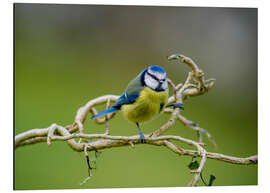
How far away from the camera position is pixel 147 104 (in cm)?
220

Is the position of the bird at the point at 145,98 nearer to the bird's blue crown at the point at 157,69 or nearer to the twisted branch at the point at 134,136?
the bird's blue crown at the point at 157,69

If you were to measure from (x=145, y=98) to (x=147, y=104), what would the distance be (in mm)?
38

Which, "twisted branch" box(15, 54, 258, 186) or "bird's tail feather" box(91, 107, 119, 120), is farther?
"bird's tail feather" box(91, 107, 119, 120)

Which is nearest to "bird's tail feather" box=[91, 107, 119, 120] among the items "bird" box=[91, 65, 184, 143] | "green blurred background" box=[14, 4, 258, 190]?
"bird" box=[91, 65, 184, 143]

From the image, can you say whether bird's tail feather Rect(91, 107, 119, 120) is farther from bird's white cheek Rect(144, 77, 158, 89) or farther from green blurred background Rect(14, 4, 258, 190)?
bird's white cheek Rect(144, 77, 158, 89)

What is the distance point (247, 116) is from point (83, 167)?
1.17 meters

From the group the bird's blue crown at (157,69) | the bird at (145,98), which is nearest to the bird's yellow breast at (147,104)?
the bird at (145,98)

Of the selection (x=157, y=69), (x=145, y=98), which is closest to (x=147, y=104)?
(x=145, y=98)

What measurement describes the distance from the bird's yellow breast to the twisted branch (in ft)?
0.45

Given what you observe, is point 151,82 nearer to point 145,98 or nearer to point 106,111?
point 145,98

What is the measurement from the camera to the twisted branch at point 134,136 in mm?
2162

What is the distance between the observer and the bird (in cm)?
220

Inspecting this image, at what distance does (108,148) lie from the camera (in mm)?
2314
